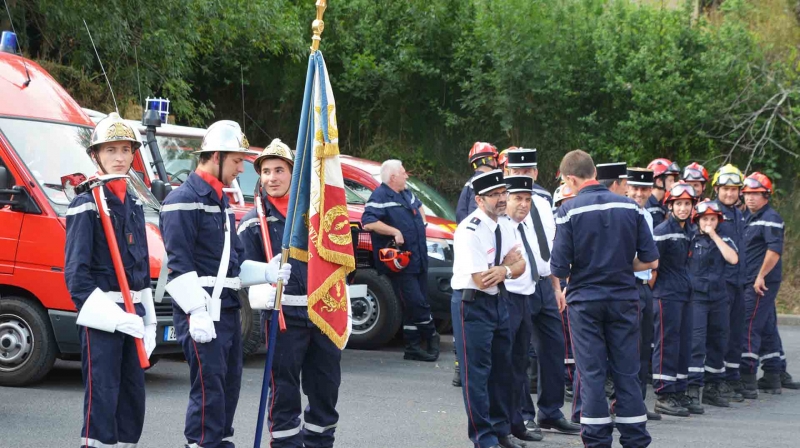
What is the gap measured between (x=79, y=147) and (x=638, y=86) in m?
10.6

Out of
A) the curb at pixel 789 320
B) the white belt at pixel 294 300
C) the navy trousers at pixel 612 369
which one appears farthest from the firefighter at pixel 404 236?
the curb at pixel 789 320

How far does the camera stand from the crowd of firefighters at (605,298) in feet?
24.3

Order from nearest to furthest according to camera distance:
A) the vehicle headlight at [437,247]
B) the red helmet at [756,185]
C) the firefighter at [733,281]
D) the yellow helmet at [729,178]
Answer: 1. the firefighter at [733,281]
2. the yellow helmet at [729,178]
3. the red helmet at [756,185]
4. the vehicle headlight at [437,247]

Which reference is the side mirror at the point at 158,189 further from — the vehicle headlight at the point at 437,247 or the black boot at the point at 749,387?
the black boot at the point at 749,387

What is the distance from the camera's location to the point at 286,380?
6.34 m

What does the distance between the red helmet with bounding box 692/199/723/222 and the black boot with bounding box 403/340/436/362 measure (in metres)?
3.21

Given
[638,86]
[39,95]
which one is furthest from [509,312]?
[638,86]

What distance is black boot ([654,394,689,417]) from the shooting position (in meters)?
9.52

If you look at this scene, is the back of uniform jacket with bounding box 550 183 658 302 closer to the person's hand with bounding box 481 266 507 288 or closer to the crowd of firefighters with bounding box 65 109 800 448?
the crowd of firefighters with bounding box 65 109 800 448

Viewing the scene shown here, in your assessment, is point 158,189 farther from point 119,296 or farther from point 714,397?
point 714,397

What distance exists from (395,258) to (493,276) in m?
4.25

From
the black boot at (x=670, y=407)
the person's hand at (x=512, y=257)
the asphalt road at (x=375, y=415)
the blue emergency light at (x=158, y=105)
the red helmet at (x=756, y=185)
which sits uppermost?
the blue emergency light at (x=158, y=105)

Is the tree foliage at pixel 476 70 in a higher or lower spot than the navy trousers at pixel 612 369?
higher

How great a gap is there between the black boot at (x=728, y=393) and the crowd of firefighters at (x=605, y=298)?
15 mm
